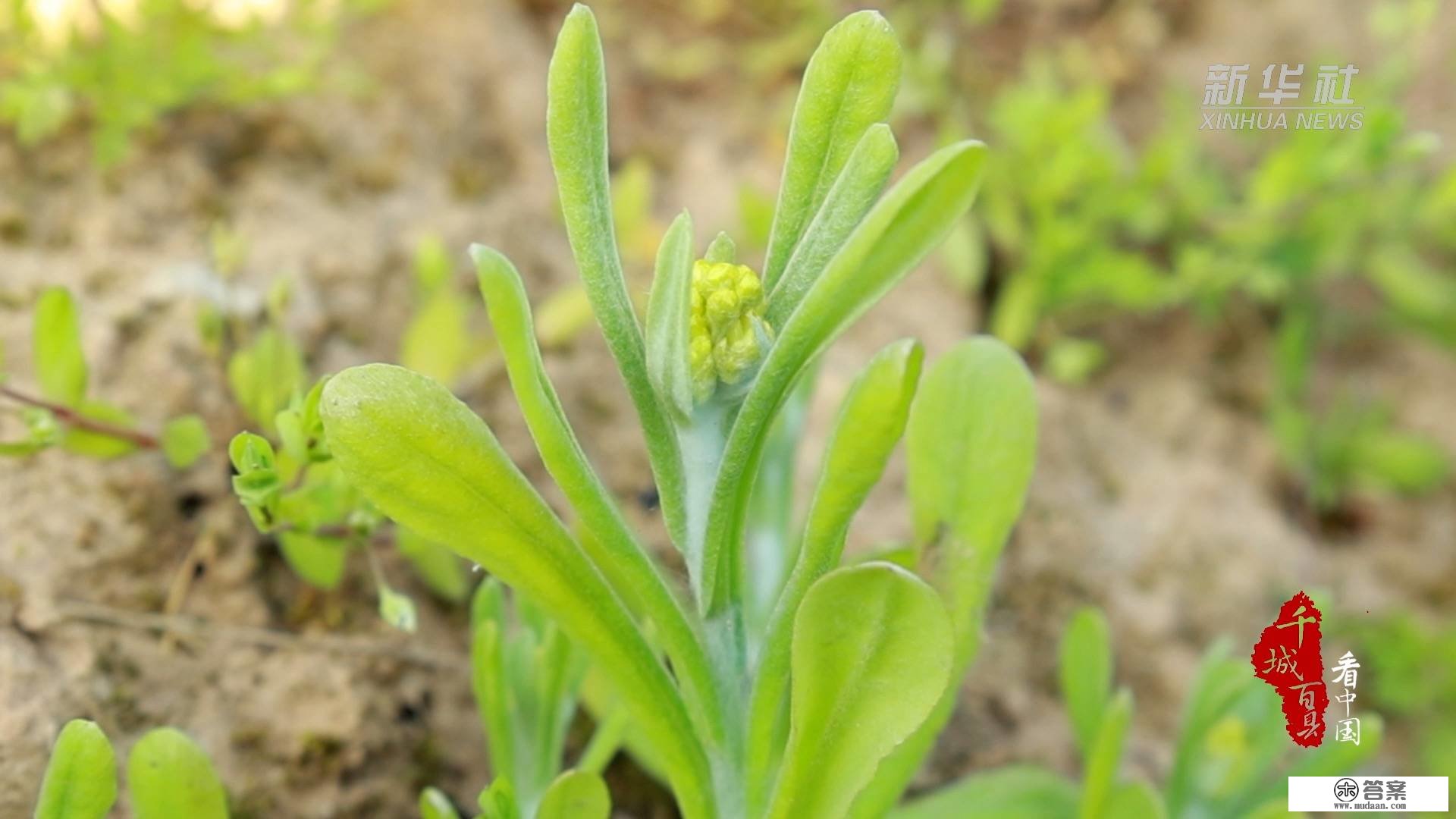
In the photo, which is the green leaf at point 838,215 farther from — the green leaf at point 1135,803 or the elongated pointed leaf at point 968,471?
the green leaf at point 1135,803

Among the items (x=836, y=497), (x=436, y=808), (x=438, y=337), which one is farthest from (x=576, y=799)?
(x=438, y=337)

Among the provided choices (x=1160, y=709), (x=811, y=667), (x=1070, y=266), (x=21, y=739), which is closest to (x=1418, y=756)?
(x=1160, y=709)

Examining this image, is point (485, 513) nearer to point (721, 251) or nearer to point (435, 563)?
point (721, 251)

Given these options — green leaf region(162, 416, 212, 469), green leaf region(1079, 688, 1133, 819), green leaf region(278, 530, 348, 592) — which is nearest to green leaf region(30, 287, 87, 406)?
green leaf region(162, 416, 212, 469)

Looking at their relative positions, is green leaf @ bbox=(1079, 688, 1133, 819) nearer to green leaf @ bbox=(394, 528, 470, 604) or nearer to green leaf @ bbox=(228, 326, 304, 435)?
green leaf @ bbox=(394, 528, 470, 604)

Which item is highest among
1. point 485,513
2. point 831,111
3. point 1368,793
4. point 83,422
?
point 831,111

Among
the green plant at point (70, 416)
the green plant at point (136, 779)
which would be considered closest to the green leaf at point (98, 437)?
the green plant at point (70, 416)
